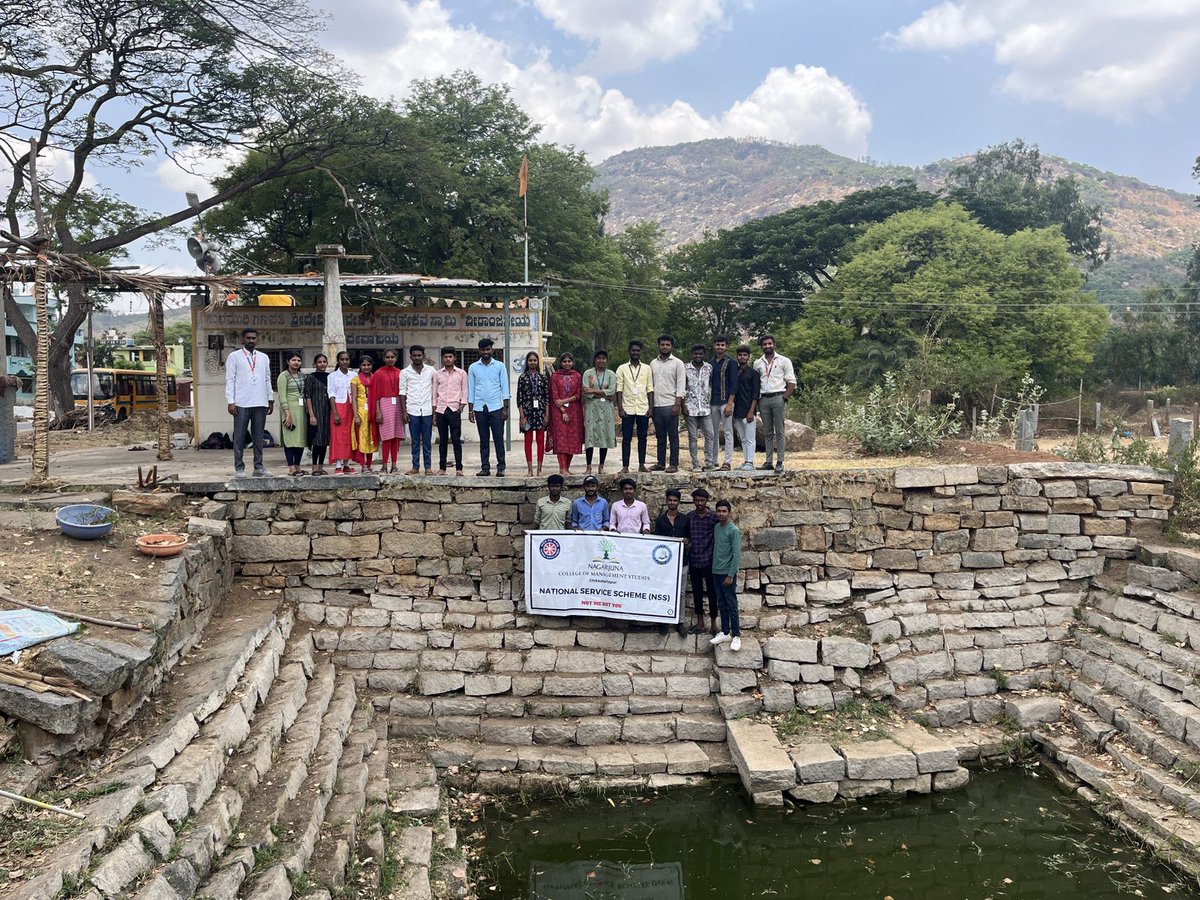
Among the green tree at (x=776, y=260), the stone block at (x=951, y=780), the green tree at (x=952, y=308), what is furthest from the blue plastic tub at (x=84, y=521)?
the green tree at (x=776, y=260)

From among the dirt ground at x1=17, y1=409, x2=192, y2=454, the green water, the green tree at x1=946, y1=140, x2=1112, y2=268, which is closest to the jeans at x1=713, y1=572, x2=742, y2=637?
the green water

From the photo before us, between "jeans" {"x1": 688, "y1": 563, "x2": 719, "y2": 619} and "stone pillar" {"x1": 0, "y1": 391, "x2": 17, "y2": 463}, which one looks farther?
"stone pillar" {"x1": 0, "y1": 391, "x2": 17, "y2": 463}

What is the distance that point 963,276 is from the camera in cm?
2786

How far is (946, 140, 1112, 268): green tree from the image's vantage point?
35.4 metres

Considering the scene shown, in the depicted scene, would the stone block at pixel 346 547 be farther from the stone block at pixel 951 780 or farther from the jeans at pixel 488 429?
the stone block at pixel 951 780

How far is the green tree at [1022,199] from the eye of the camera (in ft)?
116

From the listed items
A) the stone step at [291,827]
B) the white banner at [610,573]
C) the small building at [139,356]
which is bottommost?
the stone step at [291,827]

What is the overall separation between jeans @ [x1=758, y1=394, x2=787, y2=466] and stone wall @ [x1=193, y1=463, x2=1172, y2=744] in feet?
1.26

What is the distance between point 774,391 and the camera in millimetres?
9367

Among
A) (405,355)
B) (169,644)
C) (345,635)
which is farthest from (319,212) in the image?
(169,644)

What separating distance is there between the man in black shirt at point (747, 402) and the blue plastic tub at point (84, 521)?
6.99m

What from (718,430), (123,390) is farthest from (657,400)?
(123,390)

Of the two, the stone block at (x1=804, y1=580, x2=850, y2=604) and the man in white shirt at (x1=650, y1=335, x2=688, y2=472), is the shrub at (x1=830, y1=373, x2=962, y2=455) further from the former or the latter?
the man in white shirt at (x1=650, y1=335, x2=688, y2=472)

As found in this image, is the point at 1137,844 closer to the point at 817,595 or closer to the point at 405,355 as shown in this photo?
the point at 817,595
